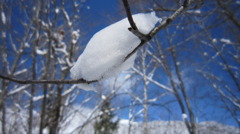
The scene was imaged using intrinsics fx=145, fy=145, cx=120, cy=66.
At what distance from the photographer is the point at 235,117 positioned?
16.3ft

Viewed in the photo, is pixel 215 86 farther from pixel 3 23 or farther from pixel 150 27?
pixel 3 23

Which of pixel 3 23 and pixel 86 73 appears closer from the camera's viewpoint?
pixel 86 73

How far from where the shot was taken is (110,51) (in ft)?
1.54

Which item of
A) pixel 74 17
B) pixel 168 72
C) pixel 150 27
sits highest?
pixel 74 17

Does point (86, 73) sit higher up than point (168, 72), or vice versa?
point (168, 72)

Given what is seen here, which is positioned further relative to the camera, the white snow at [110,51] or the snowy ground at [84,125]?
the snowy ground at [84,125]

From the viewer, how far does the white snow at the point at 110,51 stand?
45 cm

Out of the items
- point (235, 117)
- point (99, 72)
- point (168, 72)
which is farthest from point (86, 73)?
point (235, 117)

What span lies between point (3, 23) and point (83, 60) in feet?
13.9

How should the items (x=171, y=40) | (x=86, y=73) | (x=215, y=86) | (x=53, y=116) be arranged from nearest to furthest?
(x=86, y=73) < (x=53, y=116) < (x=171, y=40) < (x=215, y=86)

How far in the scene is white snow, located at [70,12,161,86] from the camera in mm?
454

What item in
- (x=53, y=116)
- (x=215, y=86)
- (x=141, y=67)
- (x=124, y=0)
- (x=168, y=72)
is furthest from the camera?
(x=141, y=67)

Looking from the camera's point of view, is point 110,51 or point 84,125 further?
point 84,125

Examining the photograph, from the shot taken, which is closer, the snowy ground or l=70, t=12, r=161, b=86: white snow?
l=70, t=12, r=161, b=86: white snow
